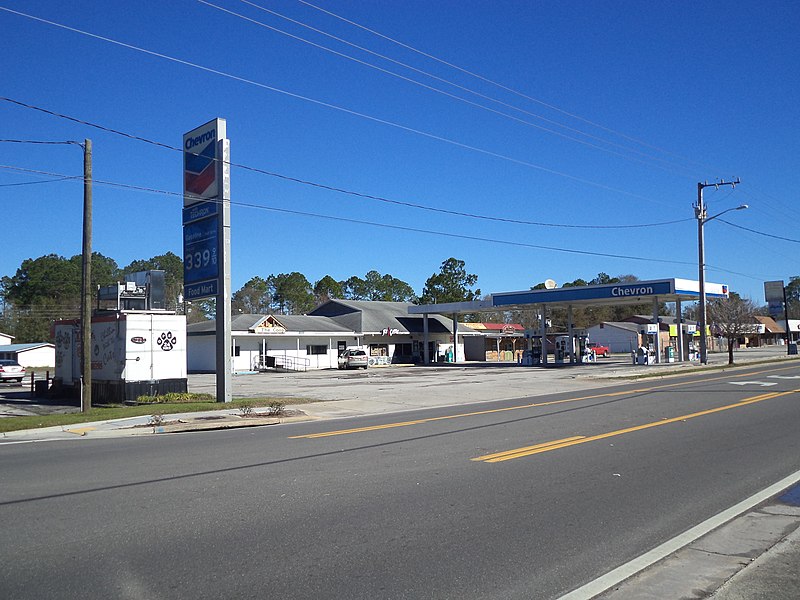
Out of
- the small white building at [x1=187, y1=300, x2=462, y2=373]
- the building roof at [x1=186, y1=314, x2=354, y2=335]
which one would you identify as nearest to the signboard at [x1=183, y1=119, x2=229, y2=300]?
the building roof at [x1=186, y1=314, x2=354, y2=335]

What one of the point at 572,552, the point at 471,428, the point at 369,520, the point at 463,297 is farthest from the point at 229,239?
the point at 463,297

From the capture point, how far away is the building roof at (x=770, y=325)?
120988mm

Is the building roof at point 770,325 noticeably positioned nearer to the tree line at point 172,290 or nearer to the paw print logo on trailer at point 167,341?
the tree line at point 172,290

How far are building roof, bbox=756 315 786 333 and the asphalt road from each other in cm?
11881

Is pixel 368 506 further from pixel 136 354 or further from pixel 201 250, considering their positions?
pixel 136 354

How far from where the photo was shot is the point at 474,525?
7.16m

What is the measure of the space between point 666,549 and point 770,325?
5306 inches

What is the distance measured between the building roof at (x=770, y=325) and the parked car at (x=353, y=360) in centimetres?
9036

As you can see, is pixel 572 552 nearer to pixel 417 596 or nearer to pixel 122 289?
pixel 417 596

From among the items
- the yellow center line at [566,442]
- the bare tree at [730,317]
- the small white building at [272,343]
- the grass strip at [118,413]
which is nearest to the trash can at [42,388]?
the grass strip at [118,413]

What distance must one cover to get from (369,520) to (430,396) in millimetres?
18766

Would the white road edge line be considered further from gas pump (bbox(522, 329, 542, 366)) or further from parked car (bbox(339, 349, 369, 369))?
gas pump (bbox(522, 329, 542, 366))

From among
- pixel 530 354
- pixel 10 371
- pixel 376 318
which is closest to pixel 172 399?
pixel 10 371

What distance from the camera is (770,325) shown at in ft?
411
